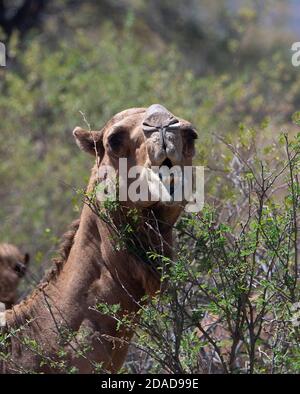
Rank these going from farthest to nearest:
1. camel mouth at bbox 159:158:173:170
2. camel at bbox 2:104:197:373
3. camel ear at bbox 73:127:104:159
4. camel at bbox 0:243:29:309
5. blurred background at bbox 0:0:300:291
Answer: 1. blurred background at bbox 0:0:300:291
2. camel at bbox 0:243:29:309
3. camel ear at bbox 73:127:104:159
4. camel at bbox 2:104:197:373
5. camel mouth at bbox 159:158:173:170

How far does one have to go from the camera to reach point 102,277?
5.50 metres

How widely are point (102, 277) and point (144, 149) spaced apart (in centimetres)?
77

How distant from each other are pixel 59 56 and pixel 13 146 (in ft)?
5.30

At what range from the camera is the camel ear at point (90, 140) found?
19.0ft

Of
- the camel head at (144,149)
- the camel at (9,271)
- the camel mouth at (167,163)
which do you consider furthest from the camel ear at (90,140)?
the camel at (9,271)

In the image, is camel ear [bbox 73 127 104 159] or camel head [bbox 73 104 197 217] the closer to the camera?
camel head [bbox 73 104 197 217]

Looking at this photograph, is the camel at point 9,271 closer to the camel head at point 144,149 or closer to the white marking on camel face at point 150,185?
the camel head at point 144,149

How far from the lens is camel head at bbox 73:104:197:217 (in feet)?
16.6

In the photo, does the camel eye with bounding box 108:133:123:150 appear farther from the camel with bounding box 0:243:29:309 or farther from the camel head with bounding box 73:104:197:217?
the camel with bounding box 0:243:29:309

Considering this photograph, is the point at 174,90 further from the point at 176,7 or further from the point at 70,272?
the point at 176,7

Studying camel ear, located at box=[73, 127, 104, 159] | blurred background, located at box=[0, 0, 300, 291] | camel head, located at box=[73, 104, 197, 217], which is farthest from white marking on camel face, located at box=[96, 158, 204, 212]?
blurred background, located at box=[0, 0, 300, 291]

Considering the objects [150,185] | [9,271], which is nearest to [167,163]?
[150,185]

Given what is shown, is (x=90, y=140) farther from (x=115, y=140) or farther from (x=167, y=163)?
(x=167, y=163)

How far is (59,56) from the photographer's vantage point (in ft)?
49.6
